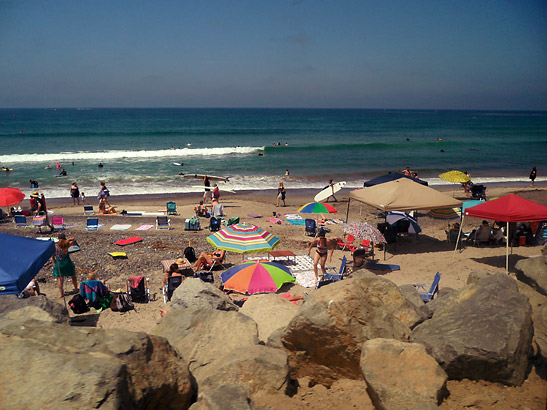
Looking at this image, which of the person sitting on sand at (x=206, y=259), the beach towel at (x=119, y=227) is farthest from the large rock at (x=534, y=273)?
the beach towel at (x=119, y=227)

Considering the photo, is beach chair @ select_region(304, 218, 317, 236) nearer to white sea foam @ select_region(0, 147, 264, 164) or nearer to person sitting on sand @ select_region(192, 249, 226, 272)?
person sitting on sand @ select_region(192, 249, 226, 272)

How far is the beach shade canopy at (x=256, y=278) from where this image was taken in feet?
30.8

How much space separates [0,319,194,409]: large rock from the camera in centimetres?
312

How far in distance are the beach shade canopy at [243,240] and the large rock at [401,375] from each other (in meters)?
6.22

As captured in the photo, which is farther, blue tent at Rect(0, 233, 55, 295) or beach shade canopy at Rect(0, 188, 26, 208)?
beach shade canopy at Rect(0, 188, 26, 208)

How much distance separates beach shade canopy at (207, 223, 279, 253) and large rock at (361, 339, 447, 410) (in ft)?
20.4

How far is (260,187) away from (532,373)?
25542 mm

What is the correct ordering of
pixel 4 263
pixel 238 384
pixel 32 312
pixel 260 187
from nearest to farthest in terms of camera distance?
pixel 238 384 → pixel 32 312 → pixel 4 263 → pixel 260 187

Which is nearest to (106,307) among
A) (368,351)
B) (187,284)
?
(187,284)

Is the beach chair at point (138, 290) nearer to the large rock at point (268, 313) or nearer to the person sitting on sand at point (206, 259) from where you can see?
the person sitting on sand at point (206, 259)

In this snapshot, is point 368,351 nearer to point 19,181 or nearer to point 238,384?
point 238,384

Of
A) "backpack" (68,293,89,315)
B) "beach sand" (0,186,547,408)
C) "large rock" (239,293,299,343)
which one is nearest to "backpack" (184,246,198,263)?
"beach sand" (0,186,547,408)

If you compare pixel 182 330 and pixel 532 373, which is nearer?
pixel 532 373

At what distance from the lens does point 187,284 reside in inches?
317
